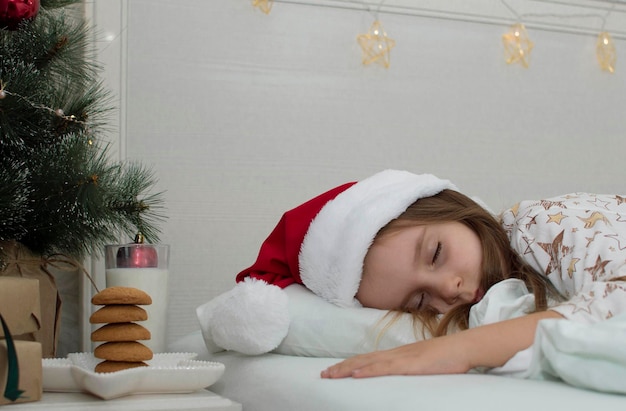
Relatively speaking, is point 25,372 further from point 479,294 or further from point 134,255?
→ point 479,294

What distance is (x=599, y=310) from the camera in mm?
966

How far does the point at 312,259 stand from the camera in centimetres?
136

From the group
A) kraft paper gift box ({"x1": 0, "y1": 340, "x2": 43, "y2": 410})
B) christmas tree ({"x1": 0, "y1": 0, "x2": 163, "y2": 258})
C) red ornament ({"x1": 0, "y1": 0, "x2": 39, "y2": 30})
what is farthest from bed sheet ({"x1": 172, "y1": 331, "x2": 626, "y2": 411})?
red ornament ({"x1": 0, "y1": 0, "x2": 39, "y2": 30})

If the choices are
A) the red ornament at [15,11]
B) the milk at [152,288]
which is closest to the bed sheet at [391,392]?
the milk at [152,288]

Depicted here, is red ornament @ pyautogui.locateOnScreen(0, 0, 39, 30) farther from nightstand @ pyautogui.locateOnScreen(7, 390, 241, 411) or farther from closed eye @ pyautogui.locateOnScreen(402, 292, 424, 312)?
closed eye @ pyautogui.locateOnScreen(402, 292, 424, 312)

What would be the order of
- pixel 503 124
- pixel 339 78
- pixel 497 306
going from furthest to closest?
pixel 503 124 < pixel 339 78 < pixel 497 306

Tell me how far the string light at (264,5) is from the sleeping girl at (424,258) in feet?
2.34

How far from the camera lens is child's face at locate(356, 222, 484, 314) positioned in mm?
1287

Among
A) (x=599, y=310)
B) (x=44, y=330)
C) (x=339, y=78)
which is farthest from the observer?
(x=339, y=78)

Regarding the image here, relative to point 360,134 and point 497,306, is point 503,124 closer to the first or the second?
point 360,134

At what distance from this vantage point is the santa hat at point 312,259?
1.24 meters

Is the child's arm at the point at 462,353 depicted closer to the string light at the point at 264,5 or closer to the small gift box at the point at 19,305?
the small gift box at the point at 19,305

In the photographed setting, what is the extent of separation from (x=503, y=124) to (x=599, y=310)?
4.28 feet

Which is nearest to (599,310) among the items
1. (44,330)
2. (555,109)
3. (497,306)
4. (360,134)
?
(497,306)
